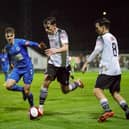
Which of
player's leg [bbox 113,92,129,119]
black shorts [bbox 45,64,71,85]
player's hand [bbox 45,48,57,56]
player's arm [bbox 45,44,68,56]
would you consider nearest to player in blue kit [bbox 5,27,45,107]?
black shorts [bbox 45,64,71,85]

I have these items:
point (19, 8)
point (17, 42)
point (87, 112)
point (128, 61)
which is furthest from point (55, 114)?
point (19, 8)

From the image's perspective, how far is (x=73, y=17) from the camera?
74938 millimetres

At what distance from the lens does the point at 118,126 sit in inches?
433

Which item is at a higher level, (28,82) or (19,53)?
(19,53)

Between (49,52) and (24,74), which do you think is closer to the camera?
(49,52)

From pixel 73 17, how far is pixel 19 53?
6185 centimetres

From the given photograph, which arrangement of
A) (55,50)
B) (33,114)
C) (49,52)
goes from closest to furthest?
1. (49,52)
2. (55,50)
3. (33,114)

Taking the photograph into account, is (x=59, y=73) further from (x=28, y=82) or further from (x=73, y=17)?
(x=73, y=17)

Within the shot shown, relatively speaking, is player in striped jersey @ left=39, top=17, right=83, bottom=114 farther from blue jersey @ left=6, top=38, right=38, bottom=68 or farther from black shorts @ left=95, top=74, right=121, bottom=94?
black shorts @ left=95, top=74, right=121, bottom=94

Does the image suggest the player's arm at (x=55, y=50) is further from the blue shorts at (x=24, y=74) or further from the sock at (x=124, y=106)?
the sock at (x=124, y=106)

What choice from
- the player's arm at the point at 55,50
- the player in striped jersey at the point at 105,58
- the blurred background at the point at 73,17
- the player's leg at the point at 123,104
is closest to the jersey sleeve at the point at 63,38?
the player's arm at the point at 55,50

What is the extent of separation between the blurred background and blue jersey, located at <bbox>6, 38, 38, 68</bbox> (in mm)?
59535

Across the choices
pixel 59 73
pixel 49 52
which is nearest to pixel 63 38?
pixel 49 52

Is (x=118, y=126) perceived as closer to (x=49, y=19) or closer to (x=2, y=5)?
(x=49, y=19)
